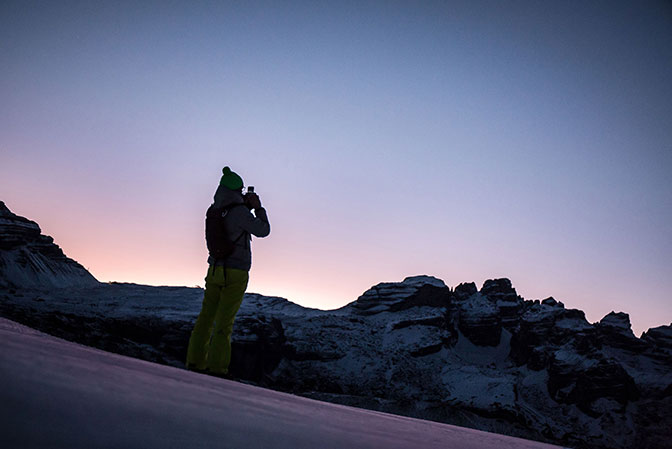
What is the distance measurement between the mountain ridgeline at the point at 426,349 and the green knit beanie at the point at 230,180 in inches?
1596

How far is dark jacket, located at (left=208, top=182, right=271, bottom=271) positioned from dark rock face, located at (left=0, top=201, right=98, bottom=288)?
265 feet

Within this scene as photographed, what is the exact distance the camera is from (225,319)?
16.7 ft

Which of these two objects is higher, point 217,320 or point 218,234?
point 218,234

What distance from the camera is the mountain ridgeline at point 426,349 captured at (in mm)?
55219

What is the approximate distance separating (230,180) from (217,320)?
172cm

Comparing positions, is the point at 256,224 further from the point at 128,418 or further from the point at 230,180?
the point at 128,418

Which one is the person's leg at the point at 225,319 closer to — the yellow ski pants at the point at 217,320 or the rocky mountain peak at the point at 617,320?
the yellow ski pants at the point at 217,320

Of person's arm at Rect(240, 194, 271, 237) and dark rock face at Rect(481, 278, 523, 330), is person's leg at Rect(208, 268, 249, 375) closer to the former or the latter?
person's arm at Rect(240, 194, 271, 237)

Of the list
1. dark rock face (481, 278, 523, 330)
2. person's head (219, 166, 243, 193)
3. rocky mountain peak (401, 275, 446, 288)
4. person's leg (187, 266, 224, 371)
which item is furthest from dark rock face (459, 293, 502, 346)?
person's head (219, 166, 243, 193)

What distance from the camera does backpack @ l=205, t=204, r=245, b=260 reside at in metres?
5.14

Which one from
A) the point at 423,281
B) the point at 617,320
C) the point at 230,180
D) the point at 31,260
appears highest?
the point at 617,320

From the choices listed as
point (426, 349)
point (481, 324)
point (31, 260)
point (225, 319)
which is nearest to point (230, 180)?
point (225, 319)

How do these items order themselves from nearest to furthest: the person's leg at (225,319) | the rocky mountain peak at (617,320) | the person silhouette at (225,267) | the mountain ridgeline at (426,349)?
the person's leg at (225,319) → the person silhouette at (225,267) → the mountain ridgeline at (426,349) → the rocky mountain peak at (617,320)

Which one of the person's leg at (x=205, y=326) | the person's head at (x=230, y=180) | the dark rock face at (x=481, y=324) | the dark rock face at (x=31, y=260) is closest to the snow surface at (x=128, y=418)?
the person's leg at (x=205, y=326)
